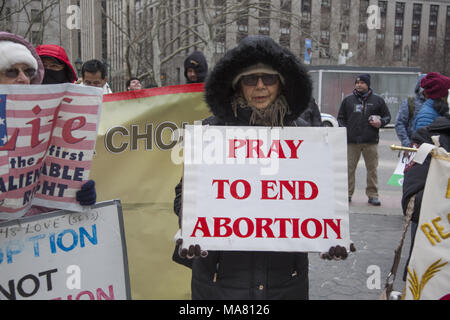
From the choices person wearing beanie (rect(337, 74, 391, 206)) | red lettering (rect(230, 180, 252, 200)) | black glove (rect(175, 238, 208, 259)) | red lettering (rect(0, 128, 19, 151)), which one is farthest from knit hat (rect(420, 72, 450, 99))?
red lettering (rect(0, 128, 19, 151))

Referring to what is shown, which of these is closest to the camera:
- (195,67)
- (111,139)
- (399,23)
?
(111,139)

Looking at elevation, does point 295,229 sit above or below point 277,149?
below

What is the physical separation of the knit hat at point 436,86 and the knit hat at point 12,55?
3.95 m

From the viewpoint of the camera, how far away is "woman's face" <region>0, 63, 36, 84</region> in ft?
6.86

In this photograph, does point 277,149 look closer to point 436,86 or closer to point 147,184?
point 147,184

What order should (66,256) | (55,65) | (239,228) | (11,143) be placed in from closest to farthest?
(11,143), (239,228), (66,256), (55,65)

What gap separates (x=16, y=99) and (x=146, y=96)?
1.48 meters

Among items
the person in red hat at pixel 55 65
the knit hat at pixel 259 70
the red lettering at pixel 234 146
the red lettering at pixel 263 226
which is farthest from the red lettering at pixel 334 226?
the person in red hat at pixel 55 65

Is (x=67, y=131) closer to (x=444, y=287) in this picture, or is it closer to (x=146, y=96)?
(x=146, y=96)

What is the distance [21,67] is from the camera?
83.3 inches

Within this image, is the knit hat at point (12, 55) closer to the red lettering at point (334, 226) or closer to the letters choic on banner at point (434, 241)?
the red lettering at point (334, 226)

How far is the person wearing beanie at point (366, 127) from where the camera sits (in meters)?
7.21

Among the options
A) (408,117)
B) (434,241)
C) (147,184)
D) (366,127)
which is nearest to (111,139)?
(147,184)

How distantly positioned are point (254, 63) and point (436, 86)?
3.14 metres
